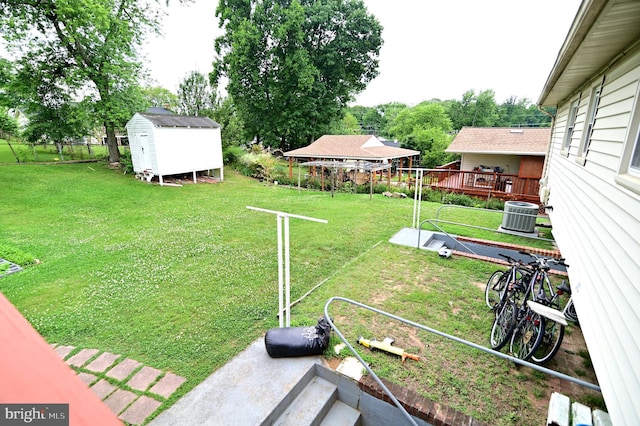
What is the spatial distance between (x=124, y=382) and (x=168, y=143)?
1431 centimetres

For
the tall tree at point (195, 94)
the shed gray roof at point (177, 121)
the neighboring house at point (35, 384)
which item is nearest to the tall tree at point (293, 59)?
the tall tree at point (195, 94)

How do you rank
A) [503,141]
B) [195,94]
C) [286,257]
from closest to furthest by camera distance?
[286,257] → [503,141] → [195,94]

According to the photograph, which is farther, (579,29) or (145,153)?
(145,153)

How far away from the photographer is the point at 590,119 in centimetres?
462

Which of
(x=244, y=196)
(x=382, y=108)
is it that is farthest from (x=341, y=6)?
(x=382, y=108)

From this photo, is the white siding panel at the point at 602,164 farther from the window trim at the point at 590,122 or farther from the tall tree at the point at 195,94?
the tall tree at the point at 195,94

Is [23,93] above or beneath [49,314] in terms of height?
above

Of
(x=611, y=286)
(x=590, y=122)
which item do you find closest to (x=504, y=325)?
(x=611, y=286)

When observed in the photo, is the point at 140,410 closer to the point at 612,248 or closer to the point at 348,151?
the point at 612,248

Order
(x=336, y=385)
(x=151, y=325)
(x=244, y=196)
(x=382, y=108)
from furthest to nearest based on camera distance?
1. (x=382, y=108)
2. (x=244, y=196)
3. (x=151, y=325)
4. (x=336, y=385)

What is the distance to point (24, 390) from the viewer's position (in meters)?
0.63

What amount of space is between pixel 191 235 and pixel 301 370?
6.17 metres

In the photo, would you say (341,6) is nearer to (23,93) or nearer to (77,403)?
(23,93)

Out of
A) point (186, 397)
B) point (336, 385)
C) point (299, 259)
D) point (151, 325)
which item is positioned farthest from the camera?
point (299, 259)
